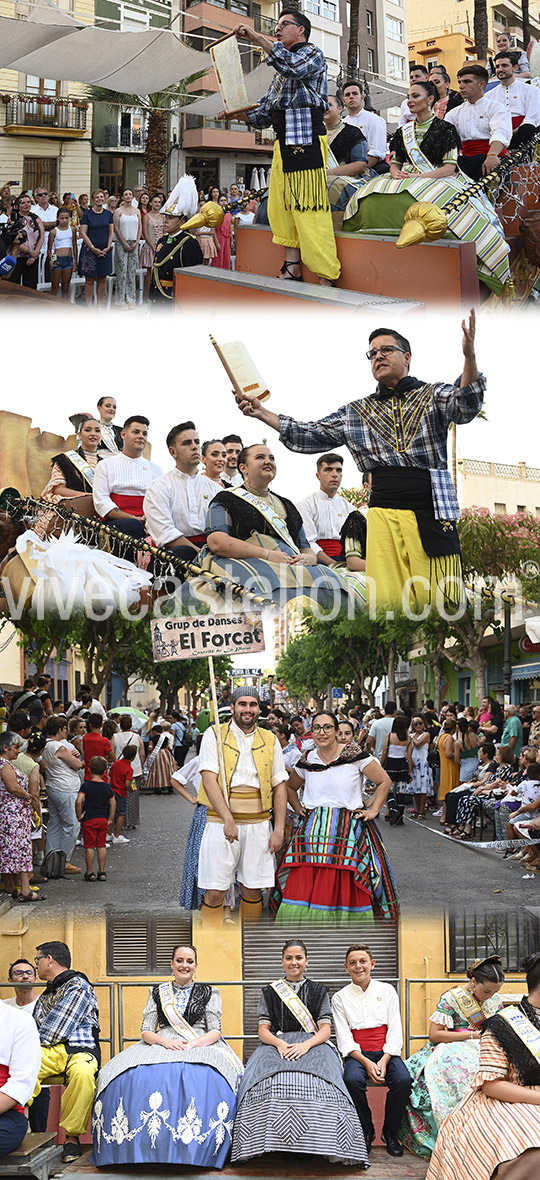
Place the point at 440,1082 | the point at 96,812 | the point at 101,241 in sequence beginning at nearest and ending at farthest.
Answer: the point at 440,1082, the point at 96,812, the point at 101,241

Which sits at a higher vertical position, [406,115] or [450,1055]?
[406,115]

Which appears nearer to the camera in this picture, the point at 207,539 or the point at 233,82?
the point at 207,539

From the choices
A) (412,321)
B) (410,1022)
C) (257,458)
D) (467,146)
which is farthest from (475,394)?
(410,1022)

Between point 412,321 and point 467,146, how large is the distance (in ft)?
4.60

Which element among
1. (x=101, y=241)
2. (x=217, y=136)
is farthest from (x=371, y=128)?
(x=217, y=136)

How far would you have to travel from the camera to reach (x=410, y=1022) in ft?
21.0

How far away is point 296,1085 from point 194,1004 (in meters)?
0.62

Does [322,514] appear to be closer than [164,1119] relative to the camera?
No

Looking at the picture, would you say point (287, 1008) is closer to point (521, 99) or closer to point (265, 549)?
point (265, 549)

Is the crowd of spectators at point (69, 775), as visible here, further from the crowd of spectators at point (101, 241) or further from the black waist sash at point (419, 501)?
the crowd of spectators at point (101, 241)

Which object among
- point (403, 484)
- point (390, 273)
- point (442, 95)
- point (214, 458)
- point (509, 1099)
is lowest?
point (509, 1099)

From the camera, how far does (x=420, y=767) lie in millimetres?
5652

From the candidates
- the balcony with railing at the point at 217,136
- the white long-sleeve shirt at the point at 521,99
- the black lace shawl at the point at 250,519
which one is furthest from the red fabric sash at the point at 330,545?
the balcony with railing at the point at 217,136

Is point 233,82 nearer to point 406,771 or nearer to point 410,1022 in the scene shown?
point 406,771
